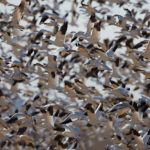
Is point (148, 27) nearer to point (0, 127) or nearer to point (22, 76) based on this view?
point (22, 76)

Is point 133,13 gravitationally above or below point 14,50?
above

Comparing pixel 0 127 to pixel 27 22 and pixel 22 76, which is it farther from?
pixel 27 22

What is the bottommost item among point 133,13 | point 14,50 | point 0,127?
point 0,127

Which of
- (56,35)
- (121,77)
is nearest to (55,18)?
(56,35)

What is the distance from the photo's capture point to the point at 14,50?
45.3 ft

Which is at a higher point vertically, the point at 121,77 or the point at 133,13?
the point at 133,13

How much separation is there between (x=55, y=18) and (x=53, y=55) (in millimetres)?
915

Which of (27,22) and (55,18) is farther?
(27,22)

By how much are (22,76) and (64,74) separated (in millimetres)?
895

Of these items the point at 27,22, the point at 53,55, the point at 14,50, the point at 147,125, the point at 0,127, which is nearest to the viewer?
the point at 147,125

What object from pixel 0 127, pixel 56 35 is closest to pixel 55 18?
pixel 56 35

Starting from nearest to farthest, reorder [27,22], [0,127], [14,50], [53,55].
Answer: [0,127], [53,55], [14,50], [27,22]

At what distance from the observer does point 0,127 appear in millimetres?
11828

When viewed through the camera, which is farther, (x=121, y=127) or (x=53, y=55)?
(x=53, y=55)
